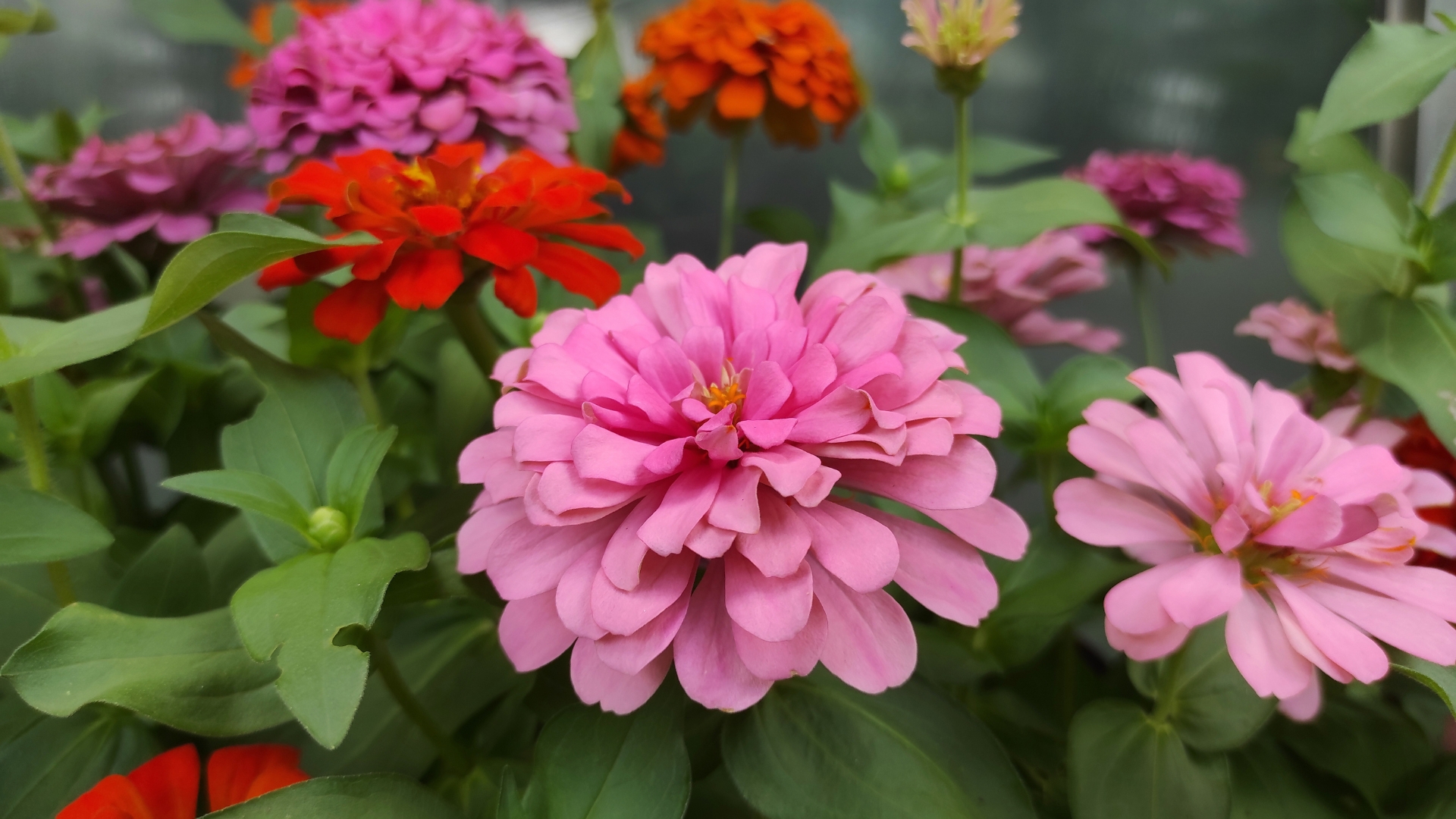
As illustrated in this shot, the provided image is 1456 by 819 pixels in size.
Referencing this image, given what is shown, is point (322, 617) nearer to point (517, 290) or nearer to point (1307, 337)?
point (517, 290)

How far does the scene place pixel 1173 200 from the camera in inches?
24.0

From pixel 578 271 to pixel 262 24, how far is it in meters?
0.66

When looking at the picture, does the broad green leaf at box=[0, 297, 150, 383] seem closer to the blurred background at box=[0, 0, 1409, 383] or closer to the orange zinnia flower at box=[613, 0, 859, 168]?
the orange zinnia flower at box=[613, 0, 859, 168]

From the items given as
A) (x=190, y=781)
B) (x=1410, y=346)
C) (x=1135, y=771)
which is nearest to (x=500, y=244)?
(x=190, y=781)

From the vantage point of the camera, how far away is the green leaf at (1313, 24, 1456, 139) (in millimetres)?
337

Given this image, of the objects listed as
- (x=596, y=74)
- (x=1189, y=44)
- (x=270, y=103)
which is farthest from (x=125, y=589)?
(x=1189, y=44)

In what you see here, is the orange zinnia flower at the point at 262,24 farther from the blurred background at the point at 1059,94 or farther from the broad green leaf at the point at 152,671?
the broad green leaf at the point at 152,671

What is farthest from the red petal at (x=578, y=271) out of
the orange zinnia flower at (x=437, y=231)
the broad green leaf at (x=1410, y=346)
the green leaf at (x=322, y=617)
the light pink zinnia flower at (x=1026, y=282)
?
the broad green leaf at (x=1410, y=346)

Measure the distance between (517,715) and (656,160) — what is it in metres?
0.45

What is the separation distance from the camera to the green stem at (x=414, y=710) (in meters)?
0.31

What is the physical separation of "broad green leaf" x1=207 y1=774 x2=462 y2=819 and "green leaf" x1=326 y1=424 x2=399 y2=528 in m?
0.09

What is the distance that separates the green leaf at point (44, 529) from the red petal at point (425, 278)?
5.7 inches

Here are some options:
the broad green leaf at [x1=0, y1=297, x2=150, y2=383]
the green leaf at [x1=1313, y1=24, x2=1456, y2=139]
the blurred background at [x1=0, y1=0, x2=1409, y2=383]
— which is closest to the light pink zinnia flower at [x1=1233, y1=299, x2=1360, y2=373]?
the green leaf at [x1=1313, y1=24, x2=1456, y2=139]

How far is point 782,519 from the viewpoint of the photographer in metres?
0.24
